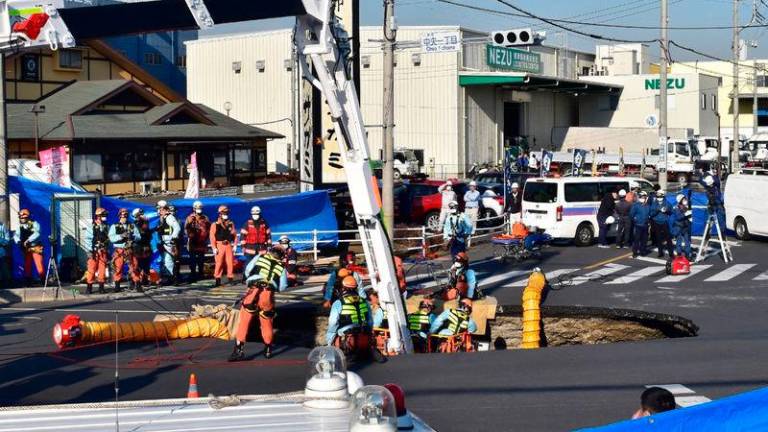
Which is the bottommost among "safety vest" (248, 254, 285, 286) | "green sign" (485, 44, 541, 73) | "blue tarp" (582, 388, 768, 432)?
"blue tarp" (582, 388, 768, 432)

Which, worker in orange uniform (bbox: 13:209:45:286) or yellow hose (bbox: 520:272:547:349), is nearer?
yellow hose (bbox: 520:272:547:349)

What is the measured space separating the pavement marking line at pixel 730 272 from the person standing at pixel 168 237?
11508mm

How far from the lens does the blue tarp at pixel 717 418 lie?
230 inches

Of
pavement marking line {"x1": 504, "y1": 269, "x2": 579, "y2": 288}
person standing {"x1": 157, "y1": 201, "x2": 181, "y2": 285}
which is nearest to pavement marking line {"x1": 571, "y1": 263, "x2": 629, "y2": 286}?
pavement marking line {"x1": 504, "y1": 269, "x2": 579, "y2": 288}

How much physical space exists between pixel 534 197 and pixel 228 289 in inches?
403

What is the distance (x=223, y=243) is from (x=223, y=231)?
1.10 ft

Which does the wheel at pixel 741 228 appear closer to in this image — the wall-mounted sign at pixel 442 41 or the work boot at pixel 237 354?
the wall-mounted sign at pixel 442 41

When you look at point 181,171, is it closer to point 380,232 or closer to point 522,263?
point 522,263

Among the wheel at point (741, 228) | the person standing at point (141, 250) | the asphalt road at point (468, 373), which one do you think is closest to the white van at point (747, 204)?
the wheel at point (741, 228)

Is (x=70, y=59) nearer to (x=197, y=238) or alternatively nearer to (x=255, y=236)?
(x=197, y=238)

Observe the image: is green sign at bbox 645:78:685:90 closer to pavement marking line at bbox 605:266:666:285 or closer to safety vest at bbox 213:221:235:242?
pavement marking line at bbox 605:266:666:285

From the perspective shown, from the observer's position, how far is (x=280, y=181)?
156 ft

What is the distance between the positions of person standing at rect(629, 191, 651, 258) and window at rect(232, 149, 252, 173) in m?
24.2

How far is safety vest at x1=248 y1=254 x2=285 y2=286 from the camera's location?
45.5ft
